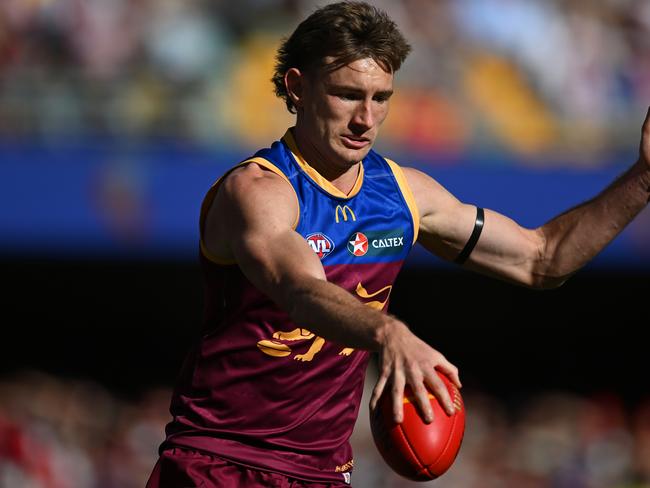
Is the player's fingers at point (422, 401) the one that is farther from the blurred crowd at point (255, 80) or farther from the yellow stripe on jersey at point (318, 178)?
the blurred crowd at point (255, 80)

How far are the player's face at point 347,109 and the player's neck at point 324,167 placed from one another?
0.02m

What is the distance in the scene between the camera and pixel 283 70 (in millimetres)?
4754

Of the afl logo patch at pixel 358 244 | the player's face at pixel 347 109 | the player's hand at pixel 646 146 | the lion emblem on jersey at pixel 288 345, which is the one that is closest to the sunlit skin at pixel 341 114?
the player's face at pixel 347 109

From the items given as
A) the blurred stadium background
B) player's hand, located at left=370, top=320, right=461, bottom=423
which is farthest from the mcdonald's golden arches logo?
the blurred stadium background

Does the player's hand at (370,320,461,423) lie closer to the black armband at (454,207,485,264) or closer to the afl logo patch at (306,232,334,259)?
the afl logo patch at (306,232,334,259)

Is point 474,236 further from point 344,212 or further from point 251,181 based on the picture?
point 251,181

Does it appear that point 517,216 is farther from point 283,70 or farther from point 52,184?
point 283,70

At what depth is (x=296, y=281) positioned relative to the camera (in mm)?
3725

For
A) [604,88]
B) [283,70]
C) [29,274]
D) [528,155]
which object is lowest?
[29,274]

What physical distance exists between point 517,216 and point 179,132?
3145 mm

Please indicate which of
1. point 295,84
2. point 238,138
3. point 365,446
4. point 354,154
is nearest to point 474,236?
point 354,154

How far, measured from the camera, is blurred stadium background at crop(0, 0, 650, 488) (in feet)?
34.7

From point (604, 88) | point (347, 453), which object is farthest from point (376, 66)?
point (604, 88)

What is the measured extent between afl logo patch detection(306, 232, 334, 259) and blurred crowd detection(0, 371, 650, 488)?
6.44 m
